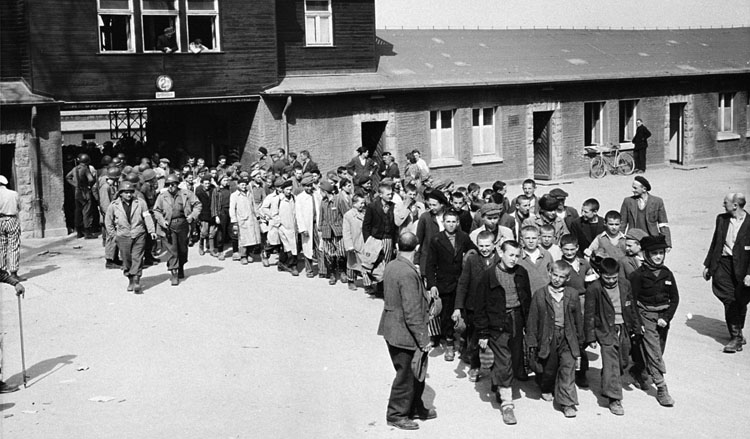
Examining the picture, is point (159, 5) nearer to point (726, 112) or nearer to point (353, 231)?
point (353, 231)

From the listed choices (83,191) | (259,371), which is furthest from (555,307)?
(83,191)

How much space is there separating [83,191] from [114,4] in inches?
212

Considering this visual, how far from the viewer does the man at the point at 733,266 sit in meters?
11.5

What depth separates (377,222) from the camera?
13.9 metres

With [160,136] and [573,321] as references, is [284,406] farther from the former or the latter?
[160,136]

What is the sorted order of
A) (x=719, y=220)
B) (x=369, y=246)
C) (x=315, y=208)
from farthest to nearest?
(x=315, y=208) → (x=369, y=246) → (x=719, y=220)

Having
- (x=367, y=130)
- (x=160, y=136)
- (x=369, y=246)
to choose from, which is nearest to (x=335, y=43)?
(x=367, y=130)

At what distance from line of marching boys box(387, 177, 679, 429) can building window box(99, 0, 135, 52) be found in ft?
48.9

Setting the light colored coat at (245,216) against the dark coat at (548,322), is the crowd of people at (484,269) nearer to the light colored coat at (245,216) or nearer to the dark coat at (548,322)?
the dark coat at (548,322)

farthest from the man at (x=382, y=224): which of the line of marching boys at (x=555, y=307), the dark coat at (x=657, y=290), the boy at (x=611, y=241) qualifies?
the dark coat at (x=657, y=290)

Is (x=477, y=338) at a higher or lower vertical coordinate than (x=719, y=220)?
lower

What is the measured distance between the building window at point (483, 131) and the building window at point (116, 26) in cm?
1060

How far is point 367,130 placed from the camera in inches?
1065

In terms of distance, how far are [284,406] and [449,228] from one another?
2965 mm
